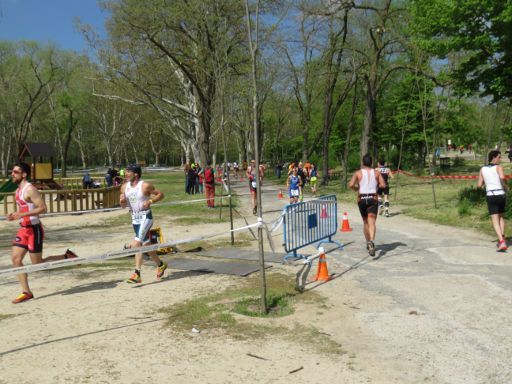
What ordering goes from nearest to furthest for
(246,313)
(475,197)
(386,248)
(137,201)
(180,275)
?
(246,313), (137,201), (180,275), (386,248), (475,197)

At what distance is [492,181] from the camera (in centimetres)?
969

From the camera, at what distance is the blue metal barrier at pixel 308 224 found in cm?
946

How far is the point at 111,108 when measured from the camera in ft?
220

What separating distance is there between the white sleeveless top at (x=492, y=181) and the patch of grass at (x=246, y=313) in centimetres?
461

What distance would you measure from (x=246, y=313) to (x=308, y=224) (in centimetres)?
412

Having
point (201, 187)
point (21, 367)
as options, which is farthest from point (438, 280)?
point (201, 187)

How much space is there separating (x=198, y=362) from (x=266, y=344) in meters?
0.77

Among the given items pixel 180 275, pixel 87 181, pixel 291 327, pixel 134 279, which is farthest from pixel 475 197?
pixel 87 181

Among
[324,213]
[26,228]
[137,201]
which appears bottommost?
[324,213]

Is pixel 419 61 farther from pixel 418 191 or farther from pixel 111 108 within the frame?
pixel 111 108

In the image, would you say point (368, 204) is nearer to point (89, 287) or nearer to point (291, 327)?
point (291, 327)

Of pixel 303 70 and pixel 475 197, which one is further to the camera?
pixel 303 70

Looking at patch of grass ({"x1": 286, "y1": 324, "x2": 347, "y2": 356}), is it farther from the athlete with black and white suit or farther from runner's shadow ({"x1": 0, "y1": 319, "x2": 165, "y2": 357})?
the athlete with black and white suit

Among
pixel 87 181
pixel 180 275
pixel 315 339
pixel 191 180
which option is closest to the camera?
pixel 315 339
